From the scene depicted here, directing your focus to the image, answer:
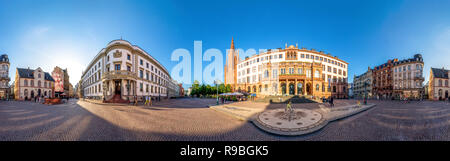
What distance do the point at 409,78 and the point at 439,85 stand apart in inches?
236

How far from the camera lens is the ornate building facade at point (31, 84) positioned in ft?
125

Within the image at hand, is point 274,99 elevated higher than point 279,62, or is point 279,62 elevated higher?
point 279,62

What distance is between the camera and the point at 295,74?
1226 inches

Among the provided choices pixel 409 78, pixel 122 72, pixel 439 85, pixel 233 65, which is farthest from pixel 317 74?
pixel 122 72

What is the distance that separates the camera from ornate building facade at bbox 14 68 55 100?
38.2m

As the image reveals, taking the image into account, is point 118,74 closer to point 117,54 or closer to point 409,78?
point 117,54

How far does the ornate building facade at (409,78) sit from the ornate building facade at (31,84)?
100711mm

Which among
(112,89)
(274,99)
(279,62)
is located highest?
(279,62)

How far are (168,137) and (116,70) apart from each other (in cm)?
2130

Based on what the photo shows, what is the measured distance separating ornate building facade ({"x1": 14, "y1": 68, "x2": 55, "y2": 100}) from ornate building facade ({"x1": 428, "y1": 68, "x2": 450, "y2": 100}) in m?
105

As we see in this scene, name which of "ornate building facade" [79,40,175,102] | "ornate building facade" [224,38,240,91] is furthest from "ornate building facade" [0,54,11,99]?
"ornate building facade" [224,38,240,91]
